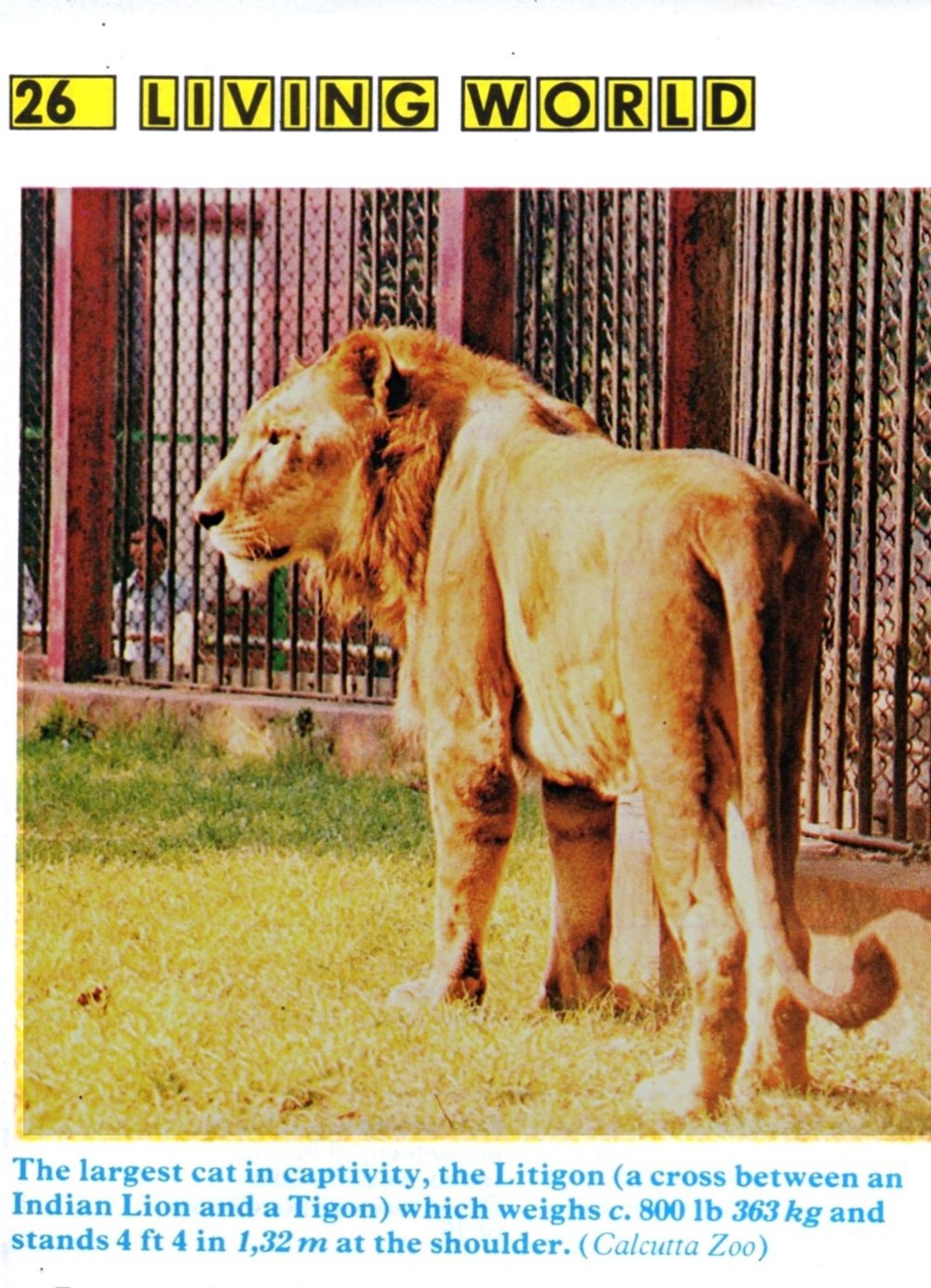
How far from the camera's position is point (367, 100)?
459 cm

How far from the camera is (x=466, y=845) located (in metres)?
4.46

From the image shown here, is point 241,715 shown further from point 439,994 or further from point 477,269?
point 439,994

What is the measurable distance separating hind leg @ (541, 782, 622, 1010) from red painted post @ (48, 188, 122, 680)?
4058 mm

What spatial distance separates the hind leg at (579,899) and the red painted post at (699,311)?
161 centimetres

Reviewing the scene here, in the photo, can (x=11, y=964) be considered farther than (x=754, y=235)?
No

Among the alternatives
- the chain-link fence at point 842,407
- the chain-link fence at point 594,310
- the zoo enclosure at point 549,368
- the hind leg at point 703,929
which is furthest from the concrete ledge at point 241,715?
the hind leg at point 703,929

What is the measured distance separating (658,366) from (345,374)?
264 cm

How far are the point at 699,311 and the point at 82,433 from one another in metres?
3.31

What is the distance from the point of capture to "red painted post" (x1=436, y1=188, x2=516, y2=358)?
690cm

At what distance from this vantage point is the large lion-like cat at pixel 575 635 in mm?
3889

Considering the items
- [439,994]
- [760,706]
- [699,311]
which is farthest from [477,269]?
[760,706]

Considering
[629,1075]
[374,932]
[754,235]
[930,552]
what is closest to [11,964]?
[374,932]

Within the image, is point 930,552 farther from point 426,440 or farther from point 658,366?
point 426,440

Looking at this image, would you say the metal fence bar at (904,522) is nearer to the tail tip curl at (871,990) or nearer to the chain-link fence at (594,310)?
the tail tip curl at (871,990)
